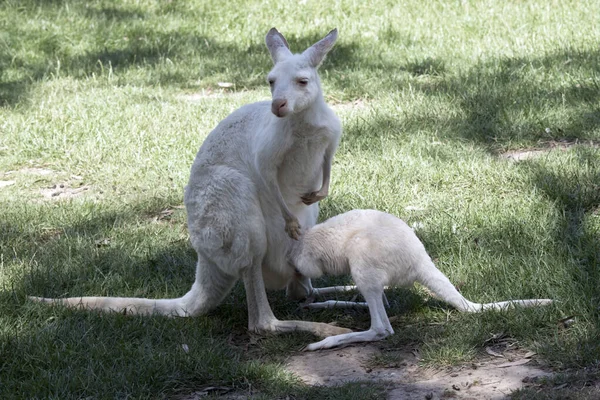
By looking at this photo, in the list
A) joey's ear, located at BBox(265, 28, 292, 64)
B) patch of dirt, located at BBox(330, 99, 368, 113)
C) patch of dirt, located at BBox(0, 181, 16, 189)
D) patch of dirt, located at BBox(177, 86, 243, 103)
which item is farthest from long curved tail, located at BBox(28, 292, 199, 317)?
patch of dirt, located at BBox(177, 86, 243, 103)

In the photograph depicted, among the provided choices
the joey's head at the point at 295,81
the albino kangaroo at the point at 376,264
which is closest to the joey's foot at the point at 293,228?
the albino kangaroo at the point at 376,264

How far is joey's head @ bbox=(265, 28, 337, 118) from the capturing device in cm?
353

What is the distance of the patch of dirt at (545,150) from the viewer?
5.43 metres

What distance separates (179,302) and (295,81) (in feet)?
3.99

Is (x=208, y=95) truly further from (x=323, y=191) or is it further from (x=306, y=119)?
(x=306, y=119)

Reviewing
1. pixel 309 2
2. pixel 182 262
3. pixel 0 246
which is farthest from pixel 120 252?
pixel 309 2

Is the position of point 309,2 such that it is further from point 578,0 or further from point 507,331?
point 507,331

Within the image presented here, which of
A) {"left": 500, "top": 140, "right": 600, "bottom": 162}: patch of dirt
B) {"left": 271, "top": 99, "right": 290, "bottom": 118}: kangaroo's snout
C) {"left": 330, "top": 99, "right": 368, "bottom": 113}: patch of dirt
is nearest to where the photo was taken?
{"left": 271, "top": 99, "right": 290, "bottom": 118}: kangaroo's snout

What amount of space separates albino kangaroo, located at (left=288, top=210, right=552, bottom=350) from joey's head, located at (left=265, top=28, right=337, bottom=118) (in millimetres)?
591

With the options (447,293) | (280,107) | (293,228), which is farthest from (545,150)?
(280,107)

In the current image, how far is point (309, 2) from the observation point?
919 centimetres

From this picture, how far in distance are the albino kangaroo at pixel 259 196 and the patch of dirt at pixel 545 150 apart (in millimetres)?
1924

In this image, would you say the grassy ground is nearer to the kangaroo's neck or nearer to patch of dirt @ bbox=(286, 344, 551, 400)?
patch of dirt @ bbox=(286, 344, 551, 400)

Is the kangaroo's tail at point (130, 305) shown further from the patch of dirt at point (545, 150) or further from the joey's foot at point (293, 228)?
the patch of dirt at point (545, 150)
